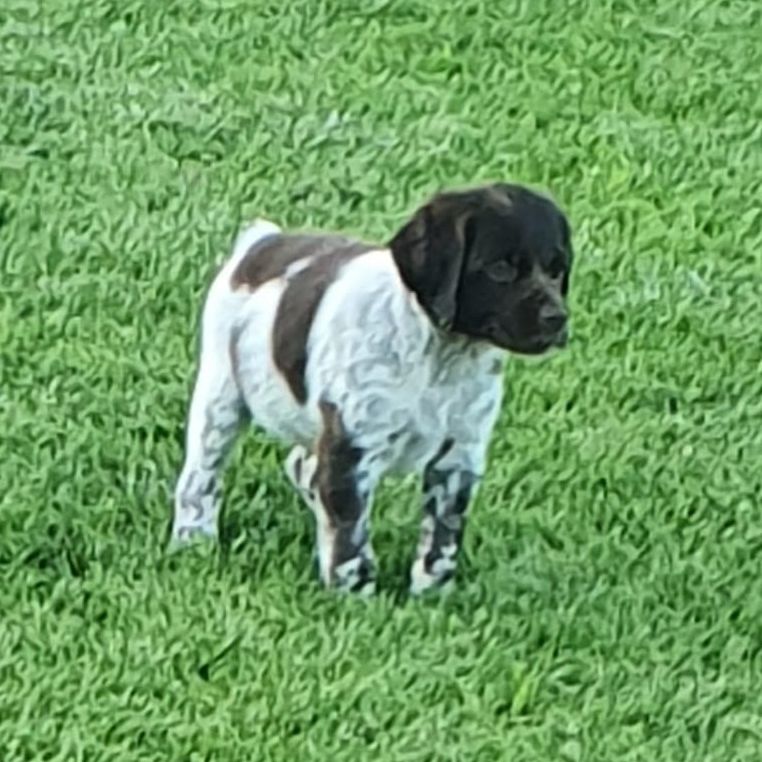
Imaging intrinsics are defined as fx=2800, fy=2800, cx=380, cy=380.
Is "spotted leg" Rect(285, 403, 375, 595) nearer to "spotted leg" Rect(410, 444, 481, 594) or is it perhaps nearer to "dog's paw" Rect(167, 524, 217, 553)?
"spotted leg" Rect(410, 444, 481, 594)

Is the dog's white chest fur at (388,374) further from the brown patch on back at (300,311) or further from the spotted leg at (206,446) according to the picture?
the spotted leg at (206,446)

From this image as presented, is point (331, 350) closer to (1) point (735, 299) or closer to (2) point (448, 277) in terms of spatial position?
(2) point (448, 277)

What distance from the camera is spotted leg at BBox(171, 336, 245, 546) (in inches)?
188

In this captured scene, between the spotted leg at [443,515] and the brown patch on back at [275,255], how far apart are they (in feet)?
1.37

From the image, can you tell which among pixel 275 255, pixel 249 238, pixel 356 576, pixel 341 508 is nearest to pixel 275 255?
pixel 275 255

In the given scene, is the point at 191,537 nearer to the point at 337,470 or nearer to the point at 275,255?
the point at 337,470

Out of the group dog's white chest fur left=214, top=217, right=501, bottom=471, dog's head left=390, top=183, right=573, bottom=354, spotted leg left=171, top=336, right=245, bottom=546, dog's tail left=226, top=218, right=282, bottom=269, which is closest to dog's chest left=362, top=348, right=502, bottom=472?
dog's white chest fur left=214, top=217, right=501, bottom=471

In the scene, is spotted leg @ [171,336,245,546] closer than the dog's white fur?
No

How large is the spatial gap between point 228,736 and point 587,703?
59 centimetres

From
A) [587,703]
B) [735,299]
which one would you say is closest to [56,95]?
[735,299]

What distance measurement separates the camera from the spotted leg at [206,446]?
4.78 meters

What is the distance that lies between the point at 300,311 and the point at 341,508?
33 centimetres

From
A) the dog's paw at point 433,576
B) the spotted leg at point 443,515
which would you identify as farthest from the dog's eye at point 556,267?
the dog's paw at point 433,576

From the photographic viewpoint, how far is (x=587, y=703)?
4.55 m
